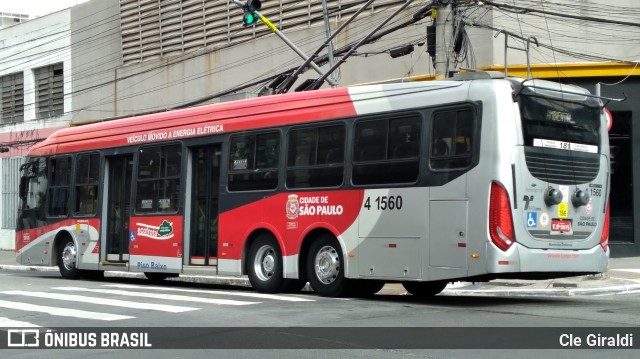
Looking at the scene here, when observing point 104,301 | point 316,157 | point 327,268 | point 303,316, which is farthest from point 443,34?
point 104,301

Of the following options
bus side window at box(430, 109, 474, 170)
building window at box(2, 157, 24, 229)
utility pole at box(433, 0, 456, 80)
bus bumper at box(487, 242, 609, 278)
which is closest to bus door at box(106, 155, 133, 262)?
utility pole at box(433, 0, 456, 80)

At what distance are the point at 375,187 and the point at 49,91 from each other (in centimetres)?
2852

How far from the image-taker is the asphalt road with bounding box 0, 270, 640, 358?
9.06 meters

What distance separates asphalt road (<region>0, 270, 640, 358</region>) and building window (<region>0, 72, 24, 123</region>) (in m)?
26.5

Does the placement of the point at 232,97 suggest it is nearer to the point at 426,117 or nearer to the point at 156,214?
the point at 156,214

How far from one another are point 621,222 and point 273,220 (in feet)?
41.5

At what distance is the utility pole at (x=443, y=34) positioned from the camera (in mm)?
17703

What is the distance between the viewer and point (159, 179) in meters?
18.1

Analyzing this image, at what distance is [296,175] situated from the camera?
15125mm

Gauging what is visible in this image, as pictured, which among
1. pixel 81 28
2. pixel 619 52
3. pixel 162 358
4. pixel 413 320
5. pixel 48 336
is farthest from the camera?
pixel 81 28

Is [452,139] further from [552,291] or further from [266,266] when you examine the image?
[552,291]

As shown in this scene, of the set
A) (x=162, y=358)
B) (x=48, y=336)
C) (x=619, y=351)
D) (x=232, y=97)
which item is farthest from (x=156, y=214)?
(x=619, y=351)

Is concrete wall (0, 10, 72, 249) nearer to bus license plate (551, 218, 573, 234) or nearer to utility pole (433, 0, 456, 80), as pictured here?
utility pole (433, 0, 456, 80)

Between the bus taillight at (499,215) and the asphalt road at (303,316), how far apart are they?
3.33 feet
